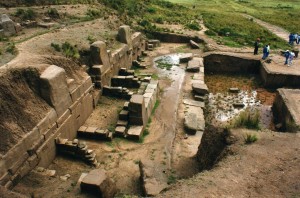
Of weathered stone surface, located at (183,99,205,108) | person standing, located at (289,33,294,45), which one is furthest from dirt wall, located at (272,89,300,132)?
person standing, located at (289,33,294,45)

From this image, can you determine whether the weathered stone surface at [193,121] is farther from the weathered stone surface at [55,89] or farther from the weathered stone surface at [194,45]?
the weathered stone surface at [194,45]

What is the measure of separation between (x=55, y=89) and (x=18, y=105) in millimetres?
1353

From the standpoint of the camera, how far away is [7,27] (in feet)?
49.9

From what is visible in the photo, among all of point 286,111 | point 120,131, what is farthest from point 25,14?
point 286,111

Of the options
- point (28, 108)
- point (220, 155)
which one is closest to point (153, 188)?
point (220, 155)

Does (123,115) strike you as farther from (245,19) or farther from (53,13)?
(245,19)

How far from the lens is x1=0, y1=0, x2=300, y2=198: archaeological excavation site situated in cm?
762

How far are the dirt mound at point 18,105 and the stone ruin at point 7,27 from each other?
6.97 m

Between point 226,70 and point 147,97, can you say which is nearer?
point 147,97

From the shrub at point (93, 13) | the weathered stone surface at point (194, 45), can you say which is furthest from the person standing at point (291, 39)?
the shrub at point (93, 13)

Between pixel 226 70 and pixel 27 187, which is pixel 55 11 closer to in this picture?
pixel 226 70

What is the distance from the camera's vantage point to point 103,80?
46.8ft

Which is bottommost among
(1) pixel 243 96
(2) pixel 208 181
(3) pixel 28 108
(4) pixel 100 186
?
(1) pixel 243 96

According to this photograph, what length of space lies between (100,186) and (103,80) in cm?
766
